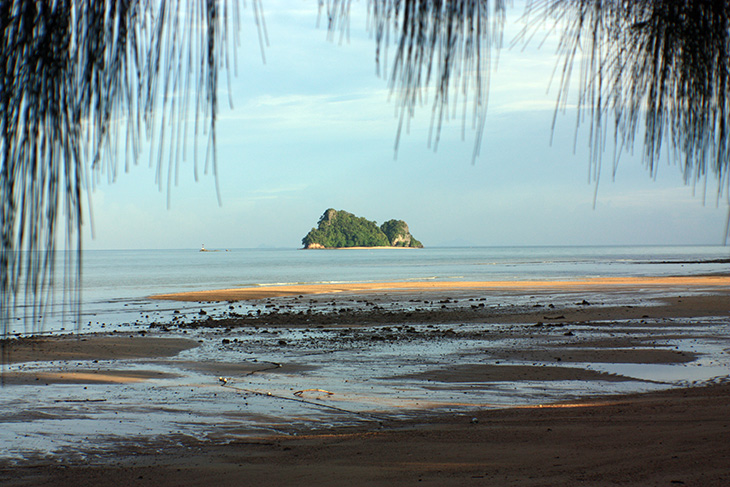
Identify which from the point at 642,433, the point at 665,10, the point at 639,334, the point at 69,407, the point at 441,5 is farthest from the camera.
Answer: the point at 639,334

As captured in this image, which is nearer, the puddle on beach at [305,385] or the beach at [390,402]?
the beach at [390,402]

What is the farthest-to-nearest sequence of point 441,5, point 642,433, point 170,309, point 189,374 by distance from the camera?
point 170,309 < point 189,374 < point 642,433 < point 441,5

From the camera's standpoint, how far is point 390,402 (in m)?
8.59

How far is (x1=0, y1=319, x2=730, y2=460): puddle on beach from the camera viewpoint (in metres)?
7.38

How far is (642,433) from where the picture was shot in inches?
239

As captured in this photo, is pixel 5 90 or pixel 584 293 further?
→ pixel 584 293

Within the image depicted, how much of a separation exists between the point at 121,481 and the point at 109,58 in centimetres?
496

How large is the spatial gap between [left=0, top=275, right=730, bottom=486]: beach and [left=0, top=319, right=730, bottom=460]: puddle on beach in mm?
48

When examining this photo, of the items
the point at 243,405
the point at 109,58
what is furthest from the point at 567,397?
the point at 109,58

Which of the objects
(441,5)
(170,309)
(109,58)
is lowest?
(170,309)

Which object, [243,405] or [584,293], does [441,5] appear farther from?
[584,293]

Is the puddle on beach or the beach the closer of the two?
the beach

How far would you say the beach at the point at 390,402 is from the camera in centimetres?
543

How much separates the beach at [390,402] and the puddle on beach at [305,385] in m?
0.05
